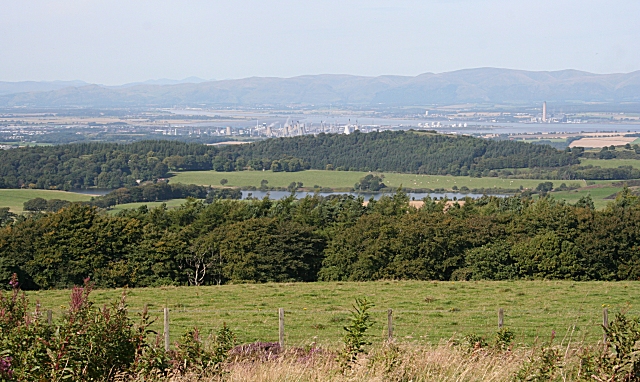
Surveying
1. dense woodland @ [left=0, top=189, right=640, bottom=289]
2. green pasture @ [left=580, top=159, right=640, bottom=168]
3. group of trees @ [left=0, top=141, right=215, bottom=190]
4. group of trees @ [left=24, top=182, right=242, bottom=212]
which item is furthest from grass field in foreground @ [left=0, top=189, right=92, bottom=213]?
green pasture @ [left=580, top=159, right=640, bottom=168]

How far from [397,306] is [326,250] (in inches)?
670

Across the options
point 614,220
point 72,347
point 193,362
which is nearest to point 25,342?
point 72,347

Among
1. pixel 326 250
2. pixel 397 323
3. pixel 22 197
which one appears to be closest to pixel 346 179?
pixel 22 197

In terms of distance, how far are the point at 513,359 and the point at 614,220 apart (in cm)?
3108

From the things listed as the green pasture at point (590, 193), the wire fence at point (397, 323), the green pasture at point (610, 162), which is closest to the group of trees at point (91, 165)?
the green pasture at point (590, 193)

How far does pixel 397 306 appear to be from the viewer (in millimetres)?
19109

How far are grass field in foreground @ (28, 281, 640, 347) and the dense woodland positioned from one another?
25.9ft

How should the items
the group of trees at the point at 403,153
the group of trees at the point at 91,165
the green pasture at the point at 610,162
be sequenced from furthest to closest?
the group of trees at the point at 403,153 → the green pasture at the point at 610,162 → the group of trees at the point at 91,165

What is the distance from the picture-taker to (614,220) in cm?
3512

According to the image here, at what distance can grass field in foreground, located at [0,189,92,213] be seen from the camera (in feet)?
236

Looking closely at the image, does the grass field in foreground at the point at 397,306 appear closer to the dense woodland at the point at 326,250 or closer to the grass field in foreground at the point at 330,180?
the dense woodland at the point at 326,250

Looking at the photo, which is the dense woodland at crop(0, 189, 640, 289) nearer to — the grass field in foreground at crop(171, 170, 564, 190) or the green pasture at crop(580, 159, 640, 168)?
the grass field in foreground at crop(171, 170, 564, 190)

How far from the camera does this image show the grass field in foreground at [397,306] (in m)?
14.7

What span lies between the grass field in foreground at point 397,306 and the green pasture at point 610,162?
8858cm
